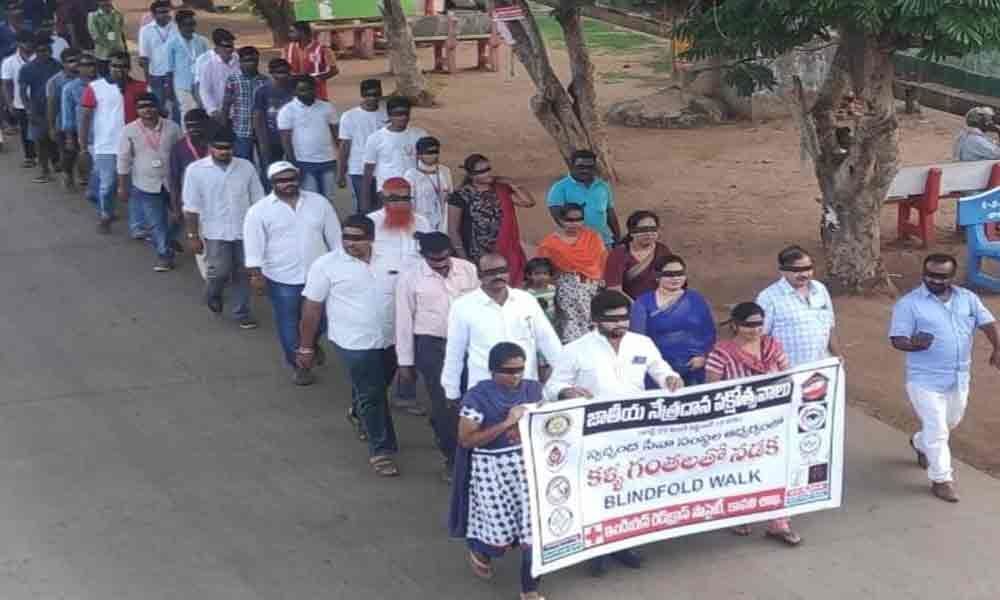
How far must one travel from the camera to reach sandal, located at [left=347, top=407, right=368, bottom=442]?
9.77m

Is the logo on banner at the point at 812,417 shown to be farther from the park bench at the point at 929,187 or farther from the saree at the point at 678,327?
the park bench at the point at 929,187

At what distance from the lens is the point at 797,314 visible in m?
8.55

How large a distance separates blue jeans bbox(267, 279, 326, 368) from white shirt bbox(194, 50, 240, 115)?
4.80 m

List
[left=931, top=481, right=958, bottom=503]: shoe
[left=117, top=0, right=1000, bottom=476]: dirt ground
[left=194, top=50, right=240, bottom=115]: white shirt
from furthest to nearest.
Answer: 1. [left=194, top=50, right=240, bottom=115]: white shirt
2. [left=117, top=0, right=1000, bottom=476]: dirt ground
3. [left=931, top=481, right=958, bottom=503]: shoe

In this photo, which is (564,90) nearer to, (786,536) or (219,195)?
(219,195)

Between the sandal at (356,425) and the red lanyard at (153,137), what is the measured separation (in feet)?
13.0

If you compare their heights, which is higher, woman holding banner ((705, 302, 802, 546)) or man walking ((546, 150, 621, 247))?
man walking ((546, 150, 621, 247))

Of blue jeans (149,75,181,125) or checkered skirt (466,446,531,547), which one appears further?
blue jeans (149,75,181,125)

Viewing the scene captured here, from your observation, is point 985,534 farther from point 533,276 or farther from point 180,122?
point 180,122

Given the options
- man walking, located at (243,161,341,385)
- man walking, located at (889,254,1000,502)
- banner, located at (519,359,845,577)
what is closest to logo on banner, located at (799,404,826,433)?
banner, located at (519,359,845,577)

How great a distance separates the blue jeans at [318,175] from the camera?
13.4 meters

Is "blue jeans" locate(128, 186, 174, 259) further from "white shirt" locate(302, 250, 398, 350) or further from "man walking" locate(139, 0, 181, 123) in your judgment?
"white shirt" locate(302, 250, 398, 350)

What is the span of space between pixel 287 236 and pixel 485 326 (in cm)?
272

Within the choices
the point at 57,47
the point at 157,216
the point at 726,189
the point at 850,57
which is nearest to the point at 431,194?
the point at 157,216
